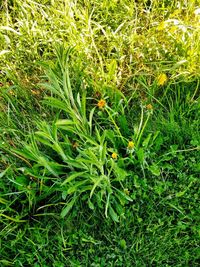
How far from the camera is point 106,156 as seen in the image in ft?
6.46

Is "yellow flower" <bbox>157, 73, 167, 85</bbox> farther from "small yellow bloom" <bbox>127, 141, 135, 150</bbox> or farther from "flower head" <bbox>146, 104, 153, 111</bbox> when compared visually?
"small yellow bloom" <bbox>127, 141, 135, 150</bbox>

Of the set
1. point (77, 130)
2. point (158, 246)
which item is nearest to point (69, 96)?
point (77, 130)

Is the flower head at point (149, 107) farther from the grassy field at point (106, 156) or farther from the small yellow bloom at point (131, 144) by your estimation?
the small yellow bloom at point (131, 144)

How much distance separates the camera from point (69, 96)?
6.18 ft

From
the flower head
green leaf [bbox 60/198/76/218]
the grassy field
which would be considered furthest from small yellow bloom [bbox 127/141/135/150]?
green leaf [bbox 60/198/76/218]

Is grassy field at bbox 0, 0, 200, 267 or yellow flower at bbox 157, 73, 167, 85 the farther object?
yellow flower at bbox 157, 73, 167, 85

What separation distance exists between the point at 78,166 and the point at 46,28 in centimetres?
103

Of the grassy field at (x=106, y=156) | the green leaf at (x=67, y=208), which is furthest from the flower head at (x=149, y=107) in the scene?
the green leaf at (x=67, y=208)

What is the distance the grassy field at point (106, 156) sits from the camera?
73.4 inches

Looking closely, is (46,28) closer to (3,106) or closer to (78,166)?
(3,106)

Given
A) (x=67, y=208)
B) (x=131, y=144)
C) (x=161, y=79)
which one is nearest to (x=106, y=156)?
(x=131, y=144)

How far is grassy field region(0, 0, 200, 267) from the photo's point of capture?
6.11ft

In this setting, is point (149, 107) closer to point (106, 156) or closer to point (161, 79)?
point (161, 79)

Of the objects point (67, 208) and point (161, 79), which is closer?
point (67, 208)
